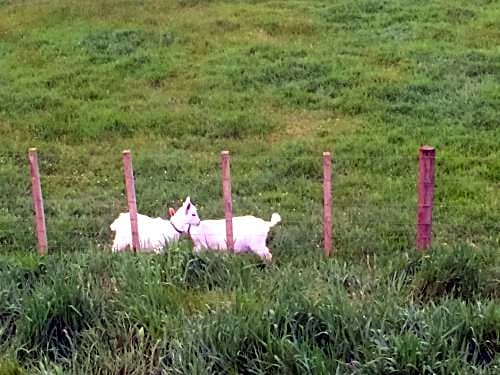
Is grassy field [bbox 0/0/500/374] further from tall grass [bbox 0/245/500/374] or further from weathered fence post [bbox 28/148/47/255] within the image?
weathered fence post [bbox 28/148/47/255]

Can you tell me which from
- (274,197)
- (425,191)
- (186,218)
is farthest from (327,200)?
(274,197)

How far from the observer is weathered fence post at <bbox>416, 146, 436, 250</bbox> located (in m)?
5.80

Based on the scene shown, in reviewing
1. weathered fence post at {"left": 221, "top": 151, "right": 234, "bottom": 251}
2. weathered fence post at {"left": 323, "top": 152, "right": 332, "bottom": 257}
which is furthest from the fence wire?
weathered fence post at {"left": 221, "top": 151, "right": 234, "bottom": 251}

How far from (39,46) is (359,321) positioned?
1094 centimetres

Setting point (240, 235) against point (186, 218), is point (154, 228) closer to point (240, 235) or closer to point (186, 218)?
point (186, 218)

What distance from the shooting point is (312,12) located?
14.9m

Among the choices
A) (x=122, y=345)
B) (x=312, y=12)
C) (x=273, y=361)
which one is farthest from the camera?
(x=312, y=12)

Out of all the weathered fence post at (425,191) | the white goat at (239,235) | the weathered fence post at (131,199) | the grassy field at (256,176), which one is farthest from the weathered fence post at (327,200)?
the weathered fence post at (131,199)

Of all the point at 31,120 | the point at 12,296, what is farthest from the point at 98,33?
the point at 12,296

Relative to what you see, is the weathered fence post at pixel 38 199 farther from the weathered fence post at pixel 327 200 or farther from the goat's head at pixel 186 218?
the weathered fence post at pixel 327 200

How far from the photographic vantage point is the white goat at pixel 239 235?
248 inches

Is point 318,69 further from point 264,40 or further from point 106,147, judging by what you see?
point 106,147

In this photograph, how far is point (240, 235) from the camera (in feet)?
20.9

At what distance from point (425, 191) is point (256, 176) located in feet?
10.4
